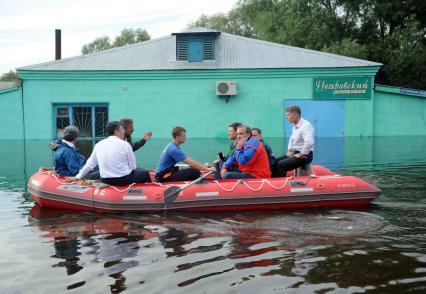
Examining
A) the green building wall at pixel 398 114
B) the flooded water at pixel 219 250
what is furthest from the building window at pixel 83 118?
the flooded water at pixel 219 250

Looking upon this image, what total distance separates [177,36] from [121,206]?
18.2 meters

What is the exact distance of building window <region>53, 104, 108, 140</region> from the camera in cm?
2361

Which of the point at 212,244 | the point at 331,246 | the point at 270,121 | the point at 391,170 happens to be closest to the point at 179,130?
the point at 212,244

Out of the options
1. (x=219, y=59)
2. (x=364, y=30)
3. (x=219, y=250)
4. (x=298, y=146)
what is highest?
(x=364, y=30)

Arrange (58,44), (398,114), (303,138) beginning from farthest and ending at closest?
(58,44), (398,114), (303,138)

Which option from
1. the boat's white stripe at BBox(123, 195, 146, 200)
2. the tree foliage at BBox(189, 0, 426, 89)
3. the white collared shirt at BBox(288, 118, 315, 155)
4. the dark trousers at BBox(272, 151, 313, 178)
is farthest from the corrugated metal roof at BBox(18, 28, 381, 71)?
the boat's white stripe at BBox(123, 195, 146, 200)

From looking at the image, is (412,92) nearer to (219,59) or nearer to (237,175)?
(219,59)

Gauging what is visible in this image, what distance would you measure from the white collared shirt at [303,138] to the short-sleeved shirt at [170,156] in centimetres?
201

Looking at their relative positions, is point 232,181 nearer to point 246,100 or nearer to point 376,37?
point 246,100

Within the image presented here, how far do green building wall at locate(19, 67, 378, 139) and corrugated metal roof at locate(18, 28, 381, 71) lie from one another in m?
0.37

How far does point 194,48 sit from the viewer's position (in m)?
24.5

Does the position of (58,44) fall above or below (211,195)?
above

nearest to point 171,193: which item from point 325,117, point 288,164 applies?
point 288,164

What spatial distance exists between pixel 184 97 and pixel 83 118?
5.04 m
